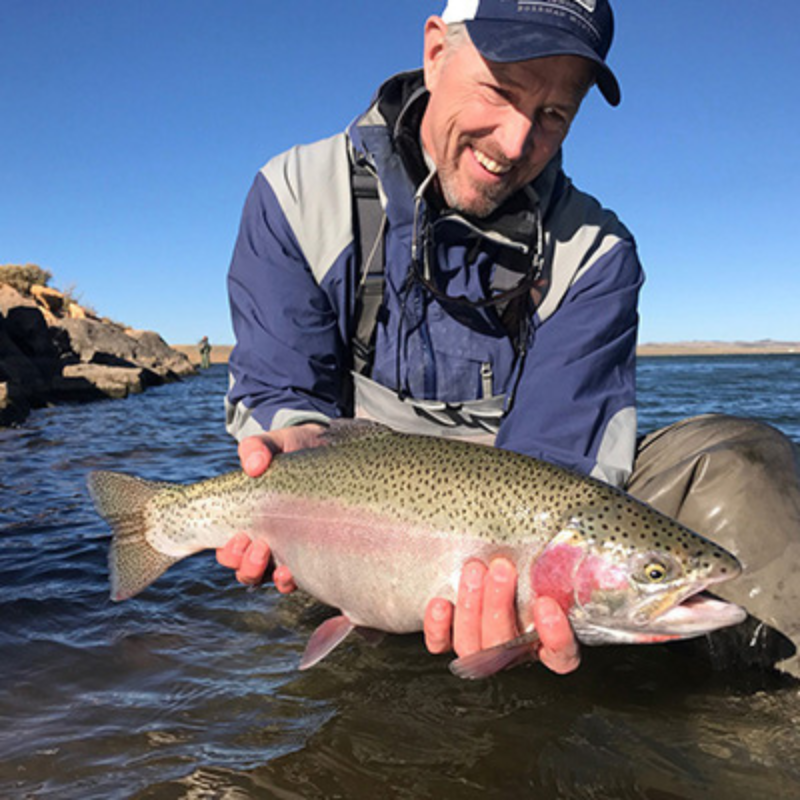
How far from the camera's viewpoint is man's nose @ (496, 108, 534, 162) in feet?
10.1

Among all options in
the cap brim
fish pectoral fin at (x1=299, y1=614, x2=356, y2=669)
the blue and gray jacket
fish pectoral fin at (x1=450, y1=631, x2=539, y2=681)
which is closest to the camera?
fish pectoral fin at (x1=450, y1=631, x2=539, y2=681)

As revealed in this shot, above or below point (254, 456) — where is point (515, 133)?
above

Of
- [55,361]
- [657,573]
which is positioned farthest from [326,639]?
[55,361]

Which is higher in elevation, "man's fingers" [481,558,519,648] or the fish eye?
the fish eye

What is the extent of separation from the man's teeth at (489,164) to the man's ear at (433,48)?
1.24 ft

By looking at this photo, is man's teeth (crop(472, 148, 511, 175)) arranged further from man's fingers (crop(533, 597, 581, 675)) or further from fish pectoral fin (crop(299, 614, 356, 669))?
fish pectoral fin (crop(299, 614, 356, 669))

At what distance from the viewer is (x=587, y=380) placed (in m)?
3.35

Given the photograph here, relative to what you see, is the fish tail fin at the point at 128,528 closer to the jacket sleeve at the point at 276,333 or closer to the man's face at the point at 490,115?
the jacket sleeve at the point at 276,333

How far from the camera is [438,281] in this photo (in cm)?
347

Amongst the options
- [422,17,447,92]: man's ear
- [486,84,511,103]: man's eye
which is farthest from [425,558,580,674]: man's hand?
[422,17,447,92]: man's ear

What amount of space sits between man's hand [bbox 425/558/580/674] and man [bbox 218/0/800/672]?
2.95ft

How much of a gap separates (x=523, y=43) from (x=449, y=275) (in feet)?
3.31

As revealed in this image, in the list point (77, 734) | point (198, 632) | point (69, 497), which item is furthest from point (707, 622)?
point (69, 497)

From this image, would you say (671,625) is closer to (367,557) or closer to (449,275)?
(367,557)
